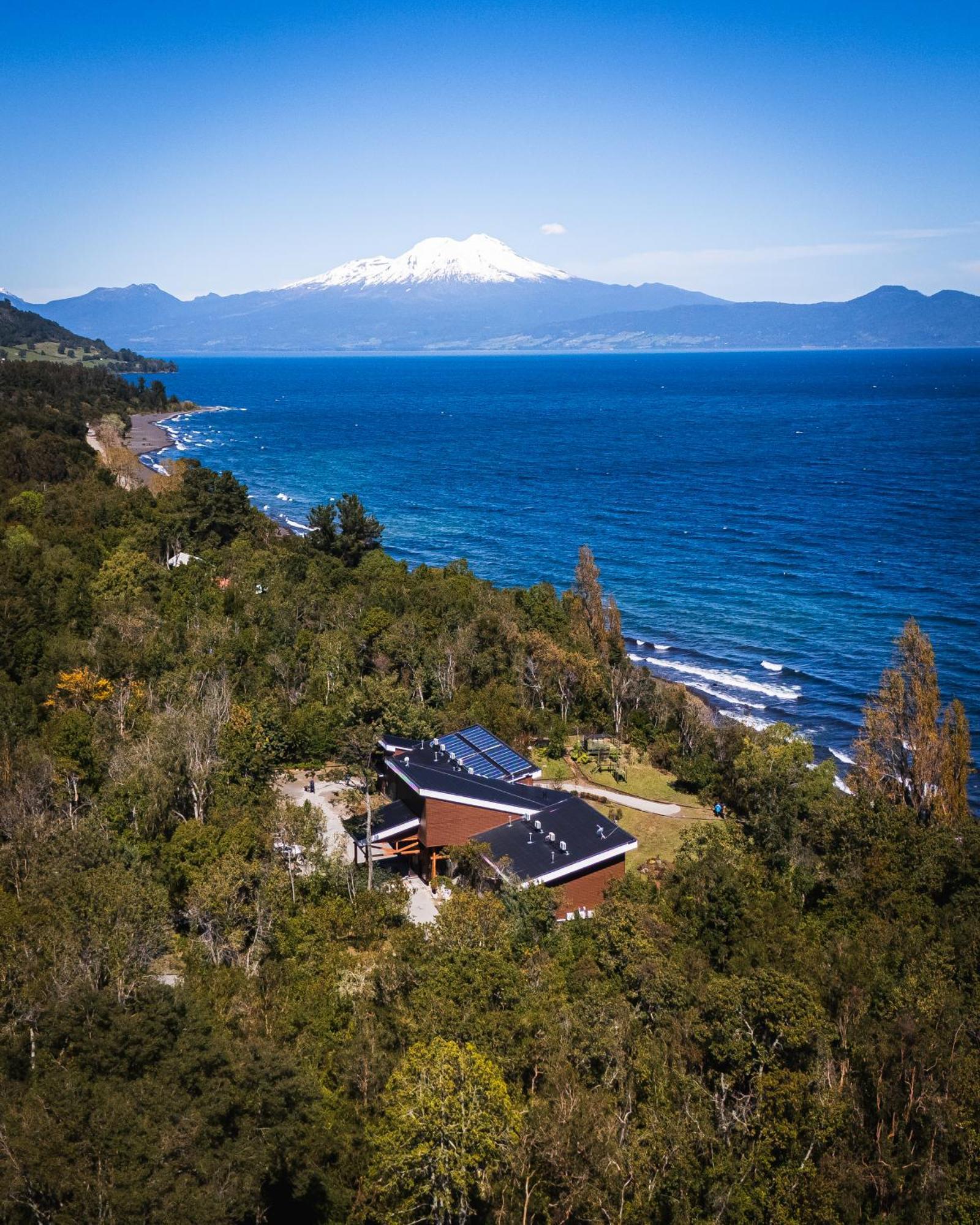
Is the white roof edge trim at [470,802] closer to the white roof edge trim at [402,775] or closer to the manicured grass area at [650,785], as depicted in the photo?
the white roof edge trim at [402,775]

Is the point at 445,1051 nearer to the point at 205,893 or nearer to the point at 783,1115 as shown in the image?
the point at 783,1115

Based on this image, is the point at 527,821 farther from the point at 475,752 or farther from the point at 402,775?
the point at 475,752

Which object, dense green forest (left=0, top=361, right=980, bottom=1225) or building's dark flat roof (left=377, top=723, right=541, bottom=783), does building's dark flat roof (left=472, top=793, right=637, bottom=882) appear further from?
building's dark flat roof (left=377, top=723, right=541, bottom=783)

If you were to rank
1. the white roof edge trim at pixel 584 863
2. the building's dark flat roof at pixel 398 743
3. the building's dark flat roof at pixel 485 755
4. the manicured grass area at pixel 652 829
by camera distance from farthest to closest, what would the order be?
the building's dark flat roof at pixel 485 755 < the building's dark flat roof at pixel 398 743 < the manicured grass area at pixel 652 829 < the white roof edge trim at pixel 584 863

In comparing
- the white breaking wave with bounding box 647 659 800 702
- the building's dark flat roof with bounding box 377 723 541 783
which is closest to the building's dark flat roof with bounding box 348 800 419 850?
the building's dark flat roof with bounding box 377 723 541 783

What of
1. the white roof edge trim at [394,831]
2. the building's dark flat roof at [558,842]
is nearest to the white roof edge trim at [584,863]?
the building's dark flat roof at [558,842]
